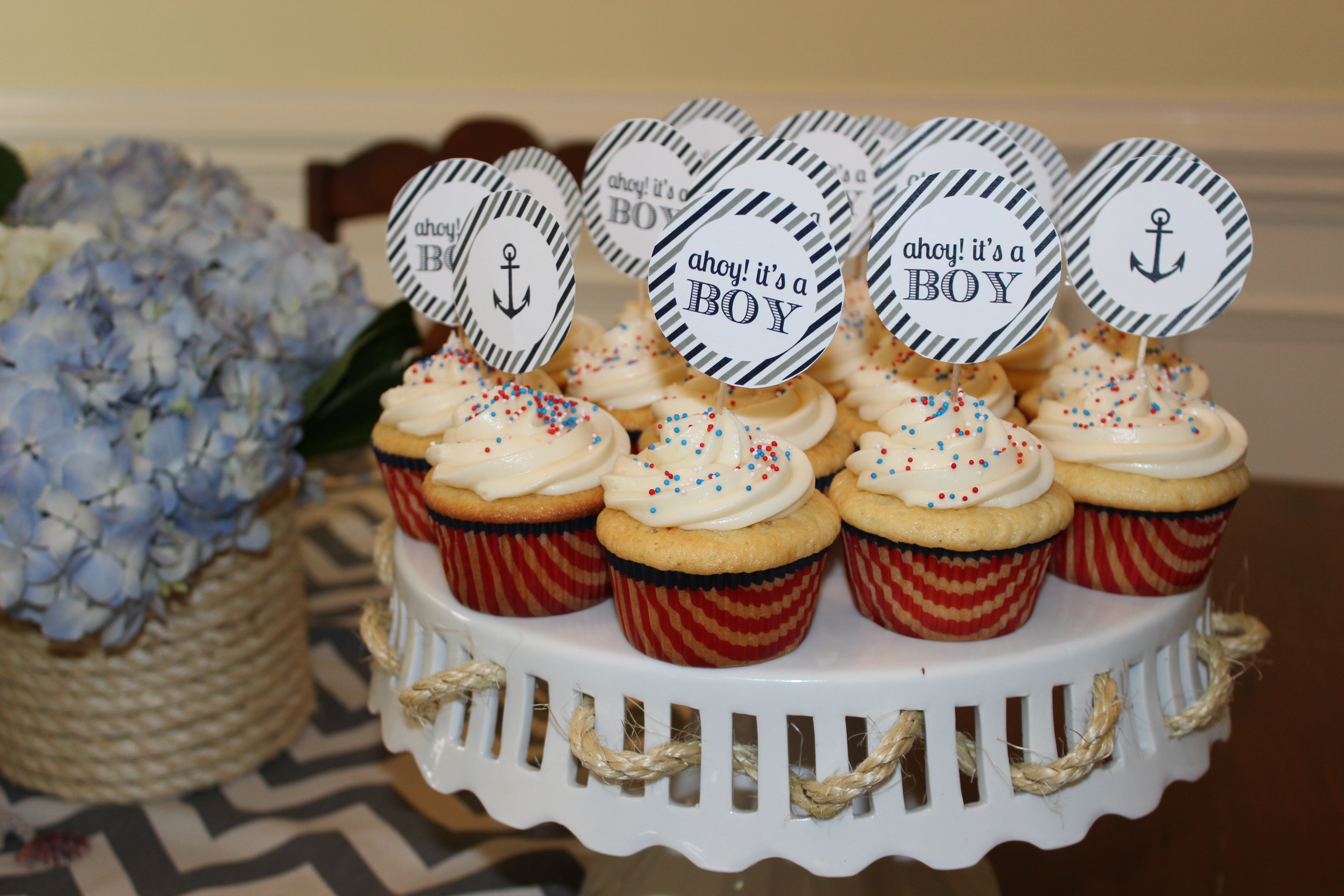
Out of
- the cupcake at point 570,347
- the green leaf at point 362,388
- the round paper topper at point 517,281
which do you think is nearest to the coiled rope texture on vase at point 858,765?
the round paper topper at point 517,281

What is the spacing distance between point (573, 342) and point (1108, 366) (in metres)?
1.00

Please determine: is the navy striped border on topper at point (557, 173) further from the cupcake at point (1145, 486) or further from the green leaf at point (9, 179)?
the green leaf at point (9, 179)

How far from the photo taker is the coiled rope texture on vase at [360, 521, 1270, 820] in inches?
44.6

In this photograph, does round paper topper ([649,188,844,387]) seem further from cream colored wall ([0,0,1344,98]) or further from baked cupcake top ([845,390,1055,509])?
cream colored wall ([0,0,1344,98])

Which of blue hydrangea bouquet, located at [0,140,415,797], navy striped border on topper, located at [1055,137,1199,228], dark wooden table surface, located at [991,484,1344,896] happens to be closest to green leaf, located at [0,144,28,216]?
blue hydrangea bouquet, located at [0,140,415,797]

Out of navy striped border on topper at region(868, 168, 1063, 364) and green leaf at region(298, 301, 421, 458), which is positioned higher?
navy striped border on topper at region(868, 168, 1063, 364)

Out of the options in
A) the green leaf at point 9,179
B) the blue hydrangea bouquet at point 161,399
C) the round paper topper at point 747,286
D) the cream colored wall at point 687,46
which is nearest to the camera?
the round paper topper at point 747,286

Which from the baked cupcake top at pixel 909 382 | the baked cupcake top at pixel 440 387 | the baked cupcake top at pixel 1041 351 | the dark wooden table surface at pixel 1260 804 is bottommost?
the dark wooden table surface at pixel 1260 804

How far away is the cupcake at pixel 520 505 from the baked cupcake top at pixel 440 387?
0.14 meters

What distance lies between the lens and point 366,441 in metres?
2.01

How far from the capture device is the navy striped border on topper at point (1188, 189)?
1.43 m

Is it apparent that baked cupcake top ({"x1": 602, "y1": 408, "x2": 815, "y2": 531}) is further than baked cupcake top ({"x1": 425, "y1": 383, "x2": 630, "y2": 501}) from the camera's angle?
No

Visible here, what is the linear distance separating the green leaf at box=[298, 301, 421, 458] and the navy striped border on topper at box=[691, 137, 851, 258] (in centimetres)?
71

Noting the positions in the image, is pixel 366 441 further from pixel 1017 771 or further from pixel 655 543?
pixel 1017 771
